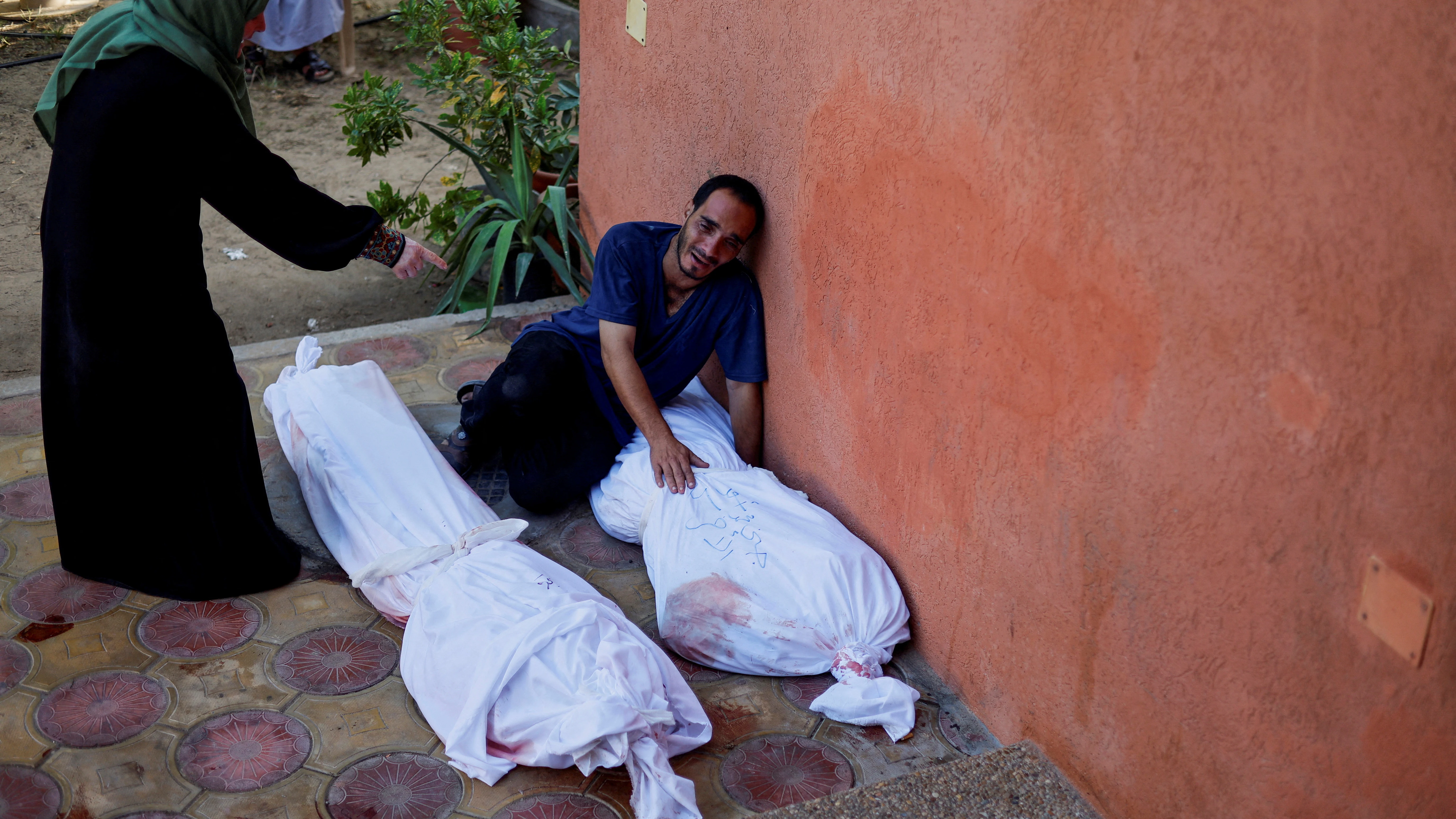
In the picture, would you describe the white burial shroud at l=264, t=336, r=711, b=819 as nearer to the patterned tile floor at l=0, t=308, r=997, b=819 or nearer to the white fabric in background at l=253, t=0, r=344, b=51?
the patterned tile floor at l=0, t=308, r=997, b=819

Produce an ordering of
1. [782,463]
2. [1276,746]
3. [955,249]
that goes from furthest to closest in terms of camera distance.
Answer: [782,463]
[955,249]
[1276,746]

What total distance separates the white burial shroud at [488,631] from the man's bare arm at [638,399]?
1.65 ft

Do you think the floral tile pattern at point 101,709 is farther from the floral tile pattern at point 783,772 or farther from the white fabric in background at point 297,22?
the white fabric in background at point 297,22

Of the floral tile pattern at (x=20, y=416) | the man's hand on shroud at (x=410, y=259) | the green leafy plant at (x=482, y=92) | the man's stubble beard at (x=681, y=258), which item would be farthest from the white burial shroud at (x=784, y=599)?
the green leafy plant at (x=482, y=92)

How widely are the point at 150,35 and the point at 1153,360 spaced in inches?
87.8

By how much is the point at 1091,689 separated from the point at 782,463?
1.40 m

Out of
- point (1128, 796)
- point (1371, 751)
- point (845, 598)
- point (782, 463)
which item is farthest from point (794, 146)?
point (1371, 751)

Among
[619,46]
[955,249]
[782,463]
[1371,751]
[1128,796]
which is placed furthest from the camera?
[619,46]

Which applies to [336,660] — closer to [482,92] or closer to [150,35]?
[150,35]

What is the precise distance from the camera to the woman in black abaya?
2465 millimetres

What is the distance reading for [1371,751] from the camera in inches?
64.4

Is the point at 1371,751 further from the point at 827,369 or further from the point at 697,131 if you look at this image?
the point at 697,131

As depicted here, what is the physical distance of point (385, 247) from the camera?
2.96 metres

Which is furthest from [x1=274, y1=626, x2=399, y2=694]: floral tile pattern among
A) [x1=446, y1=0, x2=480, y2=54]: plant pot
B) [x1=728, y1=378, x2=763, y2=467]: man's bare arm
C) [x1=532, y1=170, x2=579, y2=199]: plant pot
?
[x1=446, y1=0, x2=480, y2=54]: plant pot
